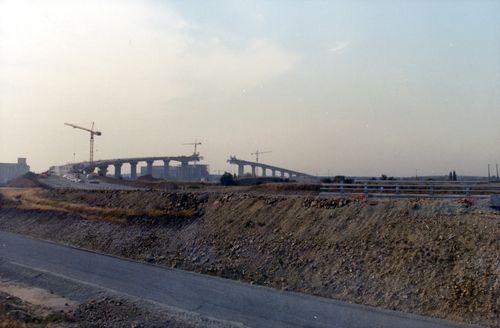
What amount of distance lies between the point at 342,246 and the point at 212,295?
6.17 metres

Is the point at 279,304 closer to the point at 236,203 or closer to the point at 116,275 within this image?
the point at 116,275

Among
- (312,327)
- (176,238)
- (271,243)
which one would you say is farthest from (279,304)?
(176,238)

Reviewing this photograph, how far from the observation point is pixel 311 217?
27531mm

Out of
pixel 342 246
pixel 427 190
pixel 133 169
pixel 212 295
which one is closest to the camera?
pixel 212 295

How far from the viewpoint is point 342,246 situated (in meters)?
24.0

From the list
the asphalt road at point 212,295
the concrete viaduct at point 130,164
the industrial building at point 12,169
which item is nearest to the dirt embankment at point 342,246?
the asphalt road at point 212,295

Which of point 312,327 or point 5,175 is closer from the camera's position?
point 312,327

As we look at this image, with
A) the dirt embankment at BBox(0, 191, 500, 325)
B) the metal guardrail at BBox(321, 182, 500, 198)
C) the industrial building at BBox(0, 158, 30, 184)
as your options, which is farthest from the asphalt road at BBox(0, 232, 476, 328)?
the industrial building at BBox(0, 158, 30, 184)

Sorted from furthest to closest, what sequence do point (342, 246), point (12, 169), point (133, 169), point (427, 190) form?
point (12, 169) < point (133, 169) < point (427, 190) < point (342, 246)

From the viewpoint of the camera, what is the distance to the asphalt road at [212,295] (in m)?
17.9

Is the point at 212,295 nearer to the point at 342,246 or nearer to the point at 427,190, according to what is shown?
the point at 342,246

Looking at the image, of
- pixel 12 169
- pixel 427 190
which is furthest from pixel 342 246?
pixel 12 169

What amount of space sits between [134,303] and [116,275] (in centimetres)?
590

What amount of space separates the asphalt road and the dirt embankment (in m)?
1.07
